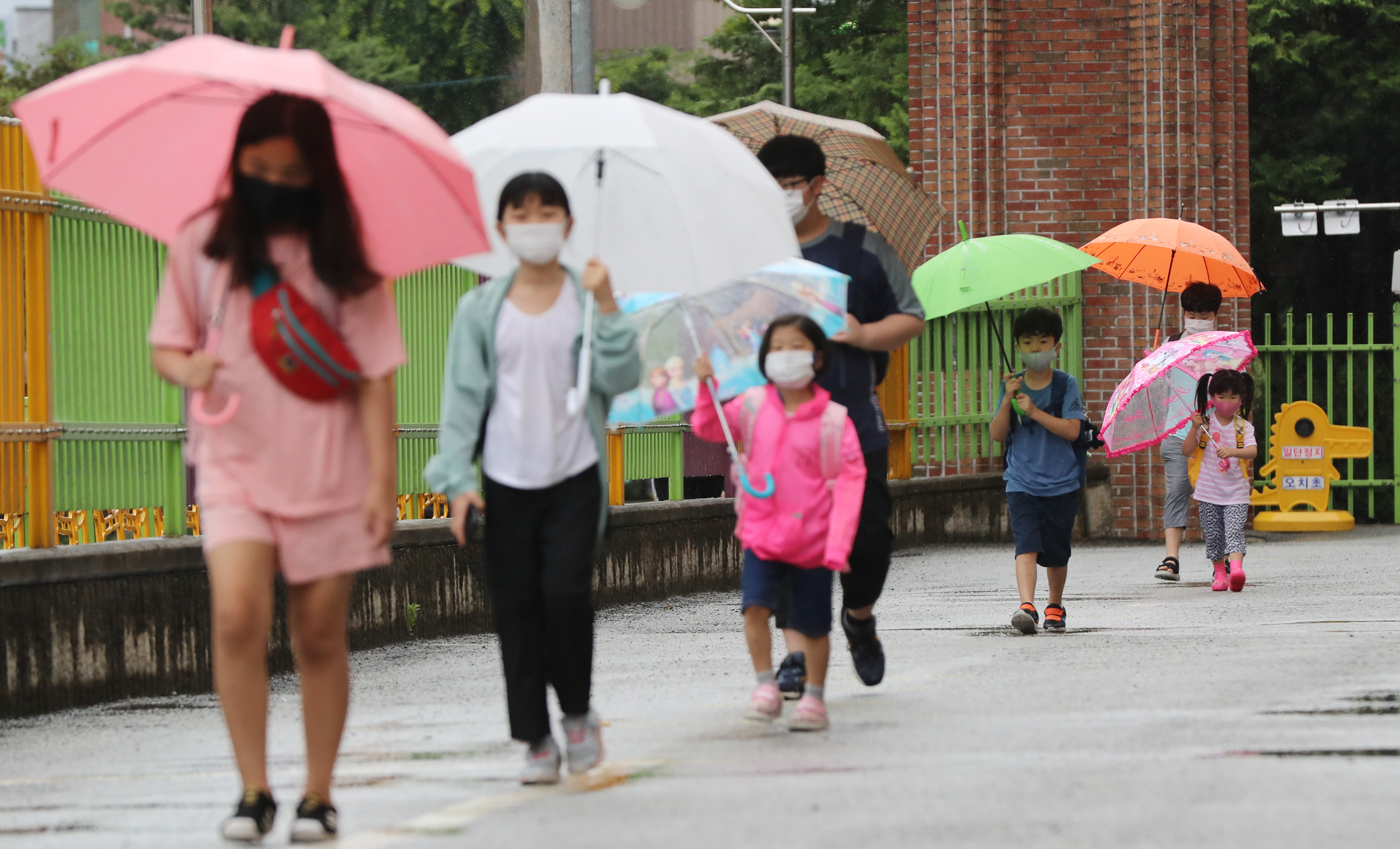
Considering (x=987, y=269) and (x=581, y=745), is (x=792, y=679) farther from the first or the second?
(x=987, y=269)

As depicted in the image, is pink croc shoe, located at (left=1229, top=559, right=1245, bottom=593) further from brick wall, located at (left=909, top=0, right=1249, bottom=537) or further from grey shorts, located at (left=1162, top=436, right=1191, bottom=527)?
brick wall, located at (left=909, top=0, right=1249, bottom=537)

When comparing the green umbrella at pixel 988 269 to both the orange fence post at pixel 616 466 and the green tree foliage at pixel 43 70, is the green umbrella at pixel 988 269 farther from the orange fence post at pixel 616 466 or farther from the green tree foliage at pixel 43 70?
the green tree foliage at pixel 43 70

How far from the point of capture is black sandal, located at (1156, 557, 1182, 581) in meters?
13.5

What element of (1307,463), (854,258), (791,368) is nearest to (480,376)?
(791,368)

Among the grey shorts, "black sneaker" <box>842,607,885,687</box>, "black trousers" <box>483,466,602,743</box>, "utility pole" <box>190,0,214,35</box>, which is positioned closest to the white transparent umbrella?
"black trousers" <box>483,466,602,743</box>

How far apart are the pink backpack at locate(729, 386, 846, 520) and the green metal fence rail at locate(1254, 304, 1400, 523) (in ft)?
44.0

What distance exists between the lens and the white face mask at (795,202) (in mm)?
7215

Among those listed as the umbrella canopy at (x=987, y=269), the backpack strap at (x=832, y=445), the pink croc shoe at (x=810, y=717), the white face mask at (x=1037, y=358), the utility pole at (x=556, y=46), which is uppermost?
the utility pole at (x=556, y=46)

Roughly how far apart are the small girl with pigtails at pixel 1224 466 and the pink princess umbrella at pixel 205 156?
27.3 ft

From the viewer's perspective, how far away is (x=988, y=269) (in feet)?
33.1

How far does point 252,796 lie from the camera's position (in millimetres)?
4973

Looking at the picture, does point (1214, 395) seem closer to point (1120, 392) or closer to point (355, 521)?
point (1120, 392)

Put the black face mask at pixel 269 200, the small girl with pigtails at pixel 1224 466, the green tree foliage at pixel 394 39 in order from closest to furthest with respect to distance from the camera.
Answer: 1. the black face mask at pixel 269 200
2. the small girl with pigtails at pixel 1224 466
3. the green tree foliage at pixel 394 39

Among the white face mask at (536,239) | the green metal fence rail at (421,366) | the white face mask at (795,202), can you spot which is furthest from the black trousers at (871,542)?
the green metal fence rail at (421,366)
